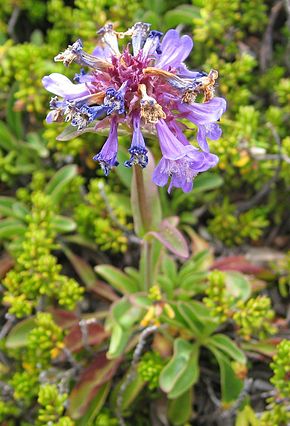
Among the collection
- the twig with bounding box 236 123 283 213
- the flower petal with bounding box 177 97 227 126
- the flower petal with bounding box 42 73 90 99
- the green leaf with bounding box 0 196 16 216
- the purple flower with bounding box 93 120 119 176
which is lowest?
the twig with bounding box 236 123 283 213

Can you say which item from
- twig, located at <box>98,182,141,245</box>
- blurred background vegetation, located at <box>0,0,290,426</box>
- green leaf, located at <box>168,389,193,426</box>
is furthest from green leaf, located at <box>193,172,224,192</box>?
green leaf, located at <box>168,389,193,426</box>

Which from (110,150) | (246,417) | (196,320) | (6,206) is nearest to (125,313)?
(196,320)

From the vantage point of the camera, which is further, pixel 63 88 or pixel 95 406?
pixel 95 406

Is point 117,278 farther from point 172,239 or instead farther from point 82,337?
point 172,239

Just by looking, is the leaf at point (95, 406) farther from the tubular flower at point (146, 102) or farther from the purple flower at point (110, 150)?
the purple flower at point (110, 150)

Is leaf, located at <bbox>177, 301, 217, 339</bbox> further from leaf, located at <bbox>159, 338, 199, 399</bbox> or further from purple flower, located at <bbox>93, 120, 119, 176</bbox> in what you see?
purple flower, located at <bbox>93, 120, 119, 176</bbox>

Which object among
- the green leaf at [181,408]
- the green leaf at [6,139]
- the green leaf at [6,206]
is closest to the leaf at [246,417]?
the green leaf at [181,408]
